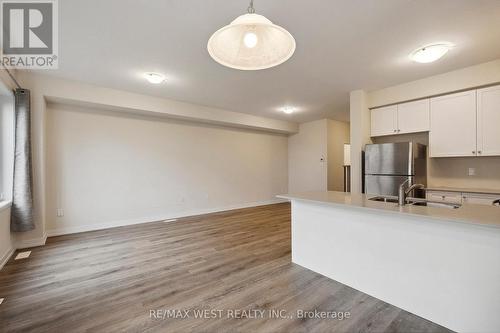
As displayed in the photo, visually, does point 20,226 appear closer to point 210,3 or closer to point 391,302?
point 210,3

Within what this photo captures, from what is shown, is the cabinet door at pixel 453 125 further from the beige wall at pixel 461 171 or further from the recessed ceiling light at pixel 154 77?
the recessed ceiling light at pixel 154 77

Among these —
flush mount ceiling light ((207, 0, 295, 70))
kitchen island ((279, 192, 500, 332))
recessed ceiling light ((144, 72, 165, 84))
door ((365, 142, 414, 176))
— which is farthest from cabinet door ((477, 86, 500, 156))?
recessed ceiling light ((144, 72, 165, 84))

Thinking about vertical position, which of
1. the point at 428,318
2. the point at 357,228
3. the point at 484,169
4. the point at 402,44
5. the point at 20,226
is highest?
the point at 402,44

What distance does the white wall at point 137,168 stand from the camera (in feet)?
12.8

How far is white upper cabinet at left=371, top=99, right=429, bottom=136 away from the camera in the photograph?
3590 mm

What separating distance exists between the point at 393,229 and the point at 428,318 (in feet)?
2.24

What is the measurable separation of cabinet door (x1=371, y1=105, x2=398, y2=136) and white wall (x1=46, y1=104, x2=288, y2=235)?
3.37m

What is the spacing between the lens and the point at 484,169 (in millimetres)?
3385

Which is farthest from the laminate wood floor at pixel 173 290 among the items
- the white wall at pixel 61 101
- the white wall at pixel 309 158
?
the white wall at pixel 309 158

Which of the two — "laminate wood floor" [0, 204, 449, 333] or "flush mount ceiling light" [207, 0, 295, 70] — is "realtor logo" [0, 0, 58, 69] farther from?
"laminate wood floor" [0, 204, 449, 333]

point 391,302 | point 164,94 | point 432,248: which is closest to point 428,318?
point 391,302

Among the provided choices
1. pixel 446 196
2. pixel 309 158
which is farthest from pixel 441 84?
pixel 309 158

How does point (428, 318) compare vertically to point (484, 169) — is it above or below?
below

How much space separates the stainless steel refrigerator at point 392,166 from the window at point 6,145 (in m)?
5.53
